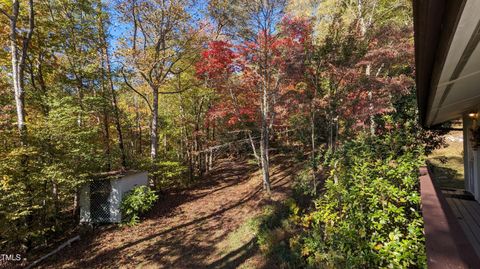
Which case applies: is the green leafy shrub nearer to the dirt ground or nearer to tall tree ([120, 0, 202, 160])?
tall tree ([120, 0, 202, 160])

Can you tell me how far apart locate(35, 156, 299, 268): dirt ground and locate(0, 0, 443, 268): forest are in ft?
2.46

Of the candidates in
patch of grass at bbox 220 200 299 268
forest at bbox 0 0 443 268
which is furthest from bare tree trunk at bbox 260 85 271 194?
patch of grass at bbox 220 200 299 268

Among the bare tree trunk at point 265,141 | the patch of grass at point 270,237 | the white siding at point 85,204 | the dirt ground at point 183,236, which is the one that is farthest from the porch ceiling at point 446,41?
the white siding at point 85,204

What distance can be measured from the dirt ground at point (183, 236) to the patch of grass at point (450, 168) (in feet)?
16.0

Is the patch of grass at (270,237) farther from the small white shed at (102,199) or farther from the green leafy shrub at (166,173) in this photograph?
the green leafy shrub at (166,173)

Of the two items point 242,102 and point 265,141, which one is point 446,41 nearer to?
point 265,141

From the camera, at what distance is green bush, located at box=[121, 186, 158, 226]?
7461mm

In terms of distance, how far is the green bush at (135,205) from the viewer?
7.46 meters

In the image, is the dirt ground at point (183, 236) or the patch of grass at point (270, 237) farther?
the dirt ground at point (183, 236)

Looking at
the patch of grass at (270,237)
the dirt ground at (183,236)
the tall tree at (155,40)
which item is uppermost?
the tall tree at (155,40)

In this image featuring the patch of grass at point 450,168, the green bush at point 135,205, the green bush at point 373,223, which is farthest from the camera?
the green bush at point 135,205

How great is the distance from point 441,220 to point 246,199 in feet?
26.4

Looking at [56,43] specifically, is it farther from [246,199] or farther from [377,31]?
[377,31]

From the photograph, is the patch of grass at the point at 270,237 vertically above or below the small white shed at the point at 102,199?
below
